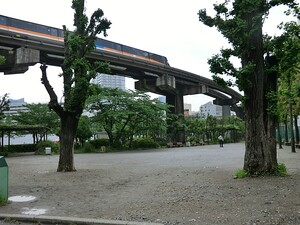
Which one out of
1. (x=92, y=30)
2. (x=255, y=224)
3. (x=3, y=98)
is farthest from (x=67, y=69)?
(x=3, y=98)

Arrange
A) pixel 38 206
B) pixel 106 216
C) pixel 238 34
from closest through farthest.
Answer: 1. pixel 106 216
2. pixel 38 206
3. pixel 238 34

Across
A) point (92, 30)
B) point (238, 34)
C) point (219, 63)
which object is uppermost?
point (92, 30)

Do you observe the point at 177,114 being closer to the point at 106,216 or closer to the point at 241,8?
the point at 241,8

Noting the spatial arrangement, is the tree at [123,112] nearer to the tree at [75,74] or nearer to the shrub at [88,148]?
the shrub at [88,148]

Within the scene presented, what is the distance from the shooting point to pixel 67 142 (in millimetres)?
15141

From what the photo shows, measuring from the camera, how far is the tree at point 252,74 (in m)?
10.7

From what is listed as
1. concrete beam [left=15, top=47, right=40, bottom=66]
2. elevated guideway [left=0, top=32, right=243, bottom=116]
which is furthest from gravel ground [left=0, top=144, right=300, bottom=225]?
concrete beam [left=15, top=47, right=40, bottom=66]

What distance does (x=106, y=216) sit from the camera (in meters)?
6.85

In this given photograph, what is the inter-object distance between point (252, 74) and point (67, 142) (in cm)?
845

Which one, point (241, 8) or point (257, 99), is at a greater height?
point (241, 8)

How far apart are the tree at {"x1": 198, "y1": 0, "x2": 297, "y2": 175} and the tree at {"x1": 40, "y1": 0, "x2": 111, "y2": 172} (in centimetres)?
604

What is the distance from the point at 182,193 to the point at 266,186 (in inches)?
88.4

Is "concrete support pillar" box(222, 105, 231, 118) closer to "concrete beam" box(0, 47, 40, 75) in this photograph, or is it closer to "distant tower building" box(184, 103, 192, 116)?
"distant tower building" box(184, 103, 192, 116)

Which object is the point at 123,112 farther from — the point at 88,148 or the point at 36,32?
the point at 36,32
